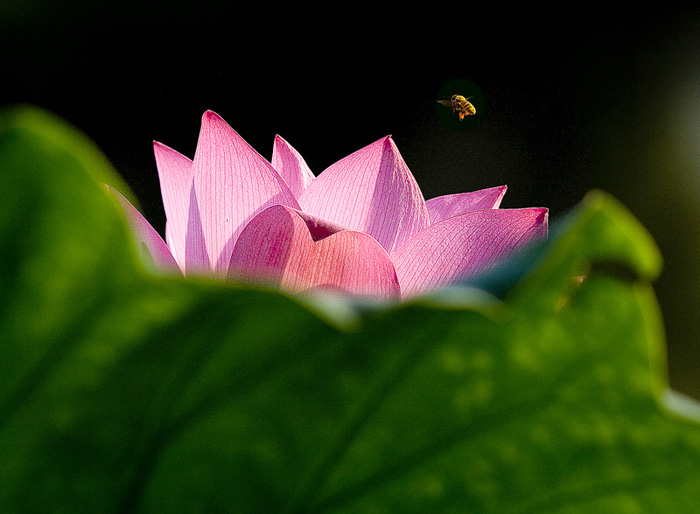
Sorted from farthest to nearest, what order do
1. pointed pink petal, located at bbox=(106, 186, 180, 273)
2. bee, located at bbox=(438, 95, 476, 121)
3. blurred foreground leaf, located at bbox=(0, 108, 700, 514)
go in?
bee, located at bbox=(438, 95, 476, 121)
pointed pink petal, located at bbox=(106, 186, 180, 273)
blurred foreground leaf, located at bbox=(0, 108, 700, 514)

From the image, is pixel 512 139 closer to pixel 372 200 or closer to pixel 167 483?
pixel 372 200

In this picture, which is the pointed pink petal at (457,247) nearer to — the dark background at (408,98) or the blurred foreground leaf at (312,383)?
the blurred foreground leaf at (312,383)

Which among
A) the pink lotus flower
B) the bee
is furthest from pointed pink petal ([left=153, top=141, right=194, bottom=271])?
the bee

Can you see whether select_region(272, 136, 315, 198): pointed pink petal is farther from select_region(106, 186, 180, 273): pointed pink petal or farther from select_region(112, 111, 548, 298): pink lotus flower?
select_region(106, 186, 180, 273): pointed pink petal

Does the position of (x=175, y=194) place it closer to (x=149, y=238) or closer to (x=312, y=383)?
(x=149, y=238)

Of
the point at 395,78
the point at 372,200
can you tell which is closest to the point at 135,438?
the point at 372,200

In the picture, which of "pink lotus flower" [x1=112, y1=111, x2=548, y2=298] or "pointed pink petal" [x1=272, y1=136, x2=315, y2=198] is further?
"pointed pink petal" [x1=272, y1=136, x2=315, y2=198]

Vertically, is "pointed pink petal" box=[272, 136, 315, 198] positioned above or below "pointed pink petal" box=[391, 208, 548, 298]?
above
